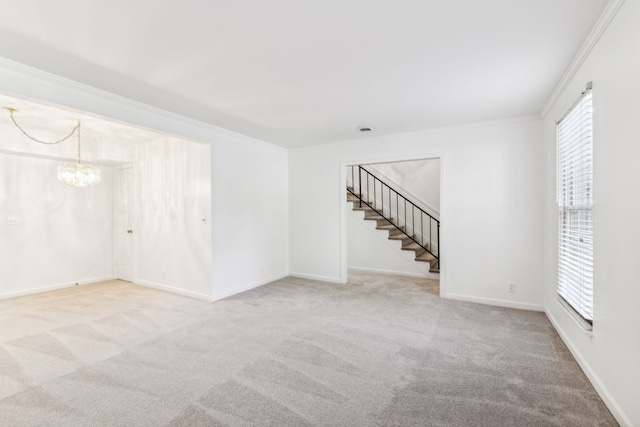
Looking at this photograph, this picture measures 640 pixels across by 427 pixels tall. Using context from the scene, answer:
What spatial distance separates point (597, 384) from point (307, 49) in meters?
3.29

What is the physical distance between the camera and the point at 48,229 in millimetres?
4875

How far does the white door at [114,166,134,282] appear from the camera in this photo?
5402 millimetres

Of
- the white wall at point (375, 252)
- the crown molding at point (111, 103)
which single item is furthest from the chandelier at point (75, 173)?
the white wall at point (375, 252)

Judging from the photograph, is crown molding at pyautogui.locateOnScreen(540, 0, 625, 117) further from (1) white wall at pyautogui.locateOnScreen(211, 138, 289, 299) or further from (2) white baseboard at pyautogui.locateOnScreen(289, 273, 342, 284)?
(1) white wall at pyautogui.locateOnScreen(211, 138, 289, 299)

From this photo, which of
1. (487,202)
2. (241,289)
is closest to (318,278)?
(241,289)

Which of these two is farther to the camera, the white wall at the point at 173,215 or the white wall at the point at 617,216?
the white wall at the point at 173,215

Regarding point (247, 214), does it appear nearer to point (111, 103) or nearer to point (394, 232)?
point (111, 103)

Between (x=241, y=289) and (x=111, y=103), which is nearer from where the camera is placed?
(x=111, y=103)

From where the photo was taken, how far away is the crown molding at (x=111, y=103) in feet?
7.97

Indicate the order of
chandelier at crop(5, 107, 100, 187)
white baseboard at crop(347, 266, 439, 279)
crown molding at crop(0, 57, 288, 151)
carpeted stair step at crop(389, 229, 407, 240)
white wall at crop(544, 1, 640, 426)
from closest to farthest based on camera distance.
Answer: white wall at crop(544, 1, 640, 426) < crown molding at crop(0, 57, 288, 151) < chandelier at crop(5, 107, 100, 187) < white baseboard at crop(347, 266, 439, 279) < carpeted stair step at crop(389, 229, 407, 240)

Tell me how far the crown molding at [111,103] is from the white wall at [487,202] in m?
2.48

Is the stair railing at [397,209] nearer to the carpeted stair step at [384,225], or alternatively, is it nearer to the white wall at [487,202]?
the carpeted stair step at [384,225]

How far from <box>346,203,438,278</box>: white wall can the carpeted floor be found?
6.11 ft

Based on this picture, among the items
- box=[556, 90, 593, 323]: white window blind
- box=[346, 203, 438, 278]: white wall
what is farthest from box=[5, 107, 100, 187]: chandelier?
box=[556, 90, 593, 323]: white window blind
